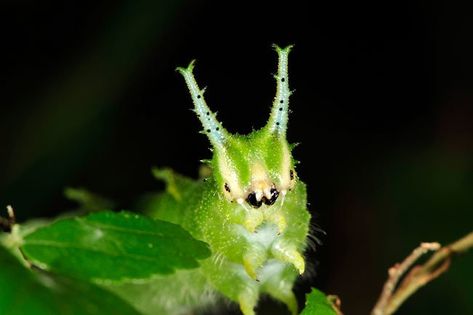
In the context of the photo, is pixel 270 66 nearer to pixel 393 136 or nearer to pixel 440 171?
pixel 393 136

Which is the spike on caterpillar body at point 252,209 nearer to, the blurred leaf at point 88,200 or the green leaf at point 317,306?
the green leaf at point 317,306

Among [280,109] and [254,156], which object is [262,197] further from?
[280,109]

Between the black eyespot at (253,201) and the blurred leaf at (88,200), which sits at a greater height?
the blurred leaf at (88,200)

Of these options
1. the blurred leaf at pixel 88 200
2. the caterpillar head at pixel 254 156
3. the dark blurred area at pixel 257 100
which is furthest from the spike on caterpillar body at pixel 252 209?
the dark blurred area at pixel 257 100

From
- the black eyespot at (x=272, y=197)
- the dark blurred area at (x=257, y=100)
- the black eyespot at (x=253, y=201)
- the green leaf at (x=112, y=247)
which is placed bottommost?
the green leaf at (x=112, y=247)

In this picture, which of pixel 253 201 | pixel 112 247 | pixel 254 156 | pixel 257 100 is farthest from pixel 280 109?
pixel 257 100

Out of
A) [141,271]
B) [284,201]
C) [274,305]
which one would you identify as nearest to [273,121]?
[284,201]
